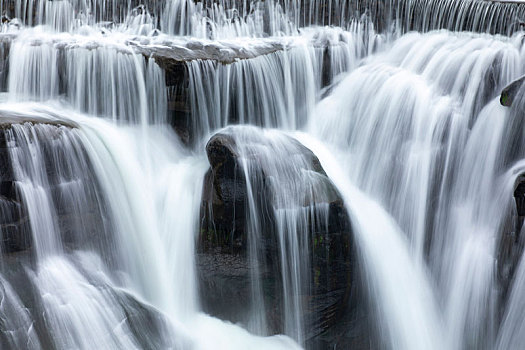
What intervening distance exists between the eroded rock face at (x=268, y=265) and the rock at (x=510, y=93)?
2129 millimetres

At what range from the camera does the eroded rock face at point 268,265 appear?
23.1ft

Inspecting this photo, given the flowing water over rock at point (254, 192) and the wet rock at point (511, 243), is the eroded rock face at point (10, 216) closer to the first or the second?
the flowing water over rock at point (254, 192)

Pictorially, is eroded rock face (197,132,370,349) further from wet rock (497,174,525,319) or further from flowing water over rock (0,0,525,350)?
wet rock (497,174,525,319)

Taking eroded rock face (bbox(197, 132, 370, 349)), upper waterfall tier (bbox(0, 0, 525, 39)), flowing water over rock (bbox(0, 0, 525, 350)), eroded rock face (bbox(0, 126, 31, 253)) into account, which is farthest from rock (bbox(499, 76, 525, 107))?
eroded rock face (bbox(0, 126, 31, 253))

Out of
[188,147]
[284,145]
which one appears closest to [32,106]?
[188,147]

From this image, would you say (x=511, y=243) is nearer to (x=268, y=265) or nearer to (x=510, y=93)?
(x=510, y=93)

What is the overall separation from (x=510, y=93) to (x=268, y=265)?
10.7 ft

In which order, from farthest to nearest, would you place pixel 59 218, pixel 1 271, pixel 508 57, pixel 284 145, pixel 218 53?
pixel 218 53
pixel 508 57
pixel 284 145
pixel 59 218
pixel 1 271

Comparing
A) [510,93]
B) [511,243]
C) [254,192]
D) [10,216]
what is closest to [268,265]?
[254,192]

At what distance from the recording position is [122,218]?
23.2ft

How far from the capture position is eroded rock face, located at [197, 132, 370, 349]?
7.05m

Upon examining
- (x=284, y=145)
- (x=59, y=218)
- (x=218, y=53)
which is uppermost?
(x=218, y=53)

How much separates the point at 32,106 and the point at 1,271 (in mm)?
2573

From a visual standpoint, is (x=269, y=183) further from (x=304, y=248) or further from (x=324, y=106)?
(x=324, y=106)
